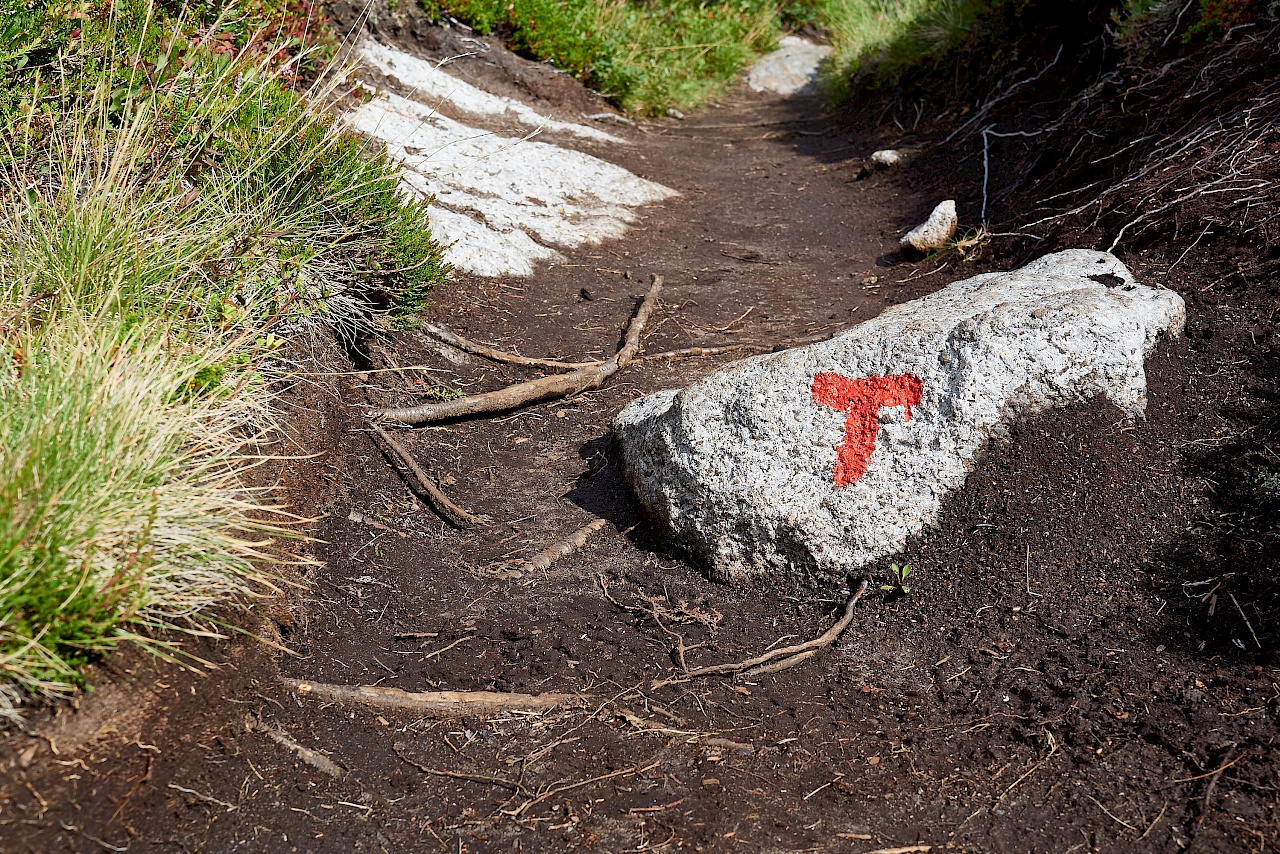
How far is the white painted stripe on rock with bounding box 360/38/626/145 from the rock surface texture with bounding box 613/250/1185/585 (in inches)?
199

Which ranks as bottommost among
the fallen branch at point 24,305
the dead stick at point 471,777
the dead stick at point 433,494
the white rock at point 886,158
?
the white rock at point 886,158

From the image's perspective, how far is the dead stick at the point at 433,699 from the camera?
9.26 feet

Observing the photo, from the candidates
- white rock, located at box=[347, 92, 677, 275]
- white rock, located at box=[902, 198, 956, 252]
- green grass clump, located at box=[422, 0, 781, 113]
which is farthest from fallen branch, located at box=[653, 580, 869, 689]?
green grass clump, located at box=[422, 0, 781, 113]

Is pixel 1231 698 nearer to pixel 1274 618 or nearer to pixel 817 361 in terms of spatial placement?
pixel 1274 618

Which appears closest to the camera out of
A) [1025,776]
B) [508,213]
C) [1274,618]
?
[1025,776]

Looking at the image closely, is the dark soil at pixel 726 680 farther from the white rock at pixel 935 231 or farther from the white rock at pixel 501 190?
the white rock at pixel 935 231

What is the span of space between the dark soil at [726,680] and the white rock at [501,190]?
1.70m

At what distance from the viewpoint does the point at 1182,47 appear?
6.39m

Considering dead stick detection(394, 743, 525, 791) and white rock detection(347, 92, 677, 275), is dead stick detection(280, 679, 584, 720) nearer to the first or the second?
dead stick detection(394, 743, 525, 791)

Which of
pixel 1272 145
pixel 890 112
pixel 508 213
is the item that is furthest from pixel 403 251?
pixel 890 112

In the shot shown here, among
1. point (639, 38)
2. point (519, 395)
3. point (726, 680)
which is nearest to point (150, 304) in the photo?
point (519, 395)

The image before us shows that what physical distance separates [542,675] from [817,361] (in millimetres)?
1643

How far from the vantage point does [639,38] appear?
1182cm

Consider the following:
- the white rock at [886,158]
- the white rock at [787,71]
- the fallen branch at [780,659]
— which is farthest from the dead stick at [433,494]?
the white rock at [787,71]
